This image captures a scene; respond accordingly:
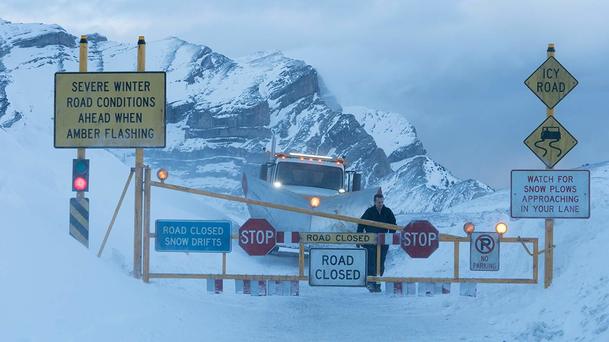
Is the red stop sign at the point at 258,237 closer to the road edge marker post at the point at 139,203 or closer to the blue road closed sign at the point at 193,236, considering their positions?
the blue road closed sign at the point at 193,236

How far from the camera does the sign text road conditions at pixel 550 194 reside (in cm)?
1484

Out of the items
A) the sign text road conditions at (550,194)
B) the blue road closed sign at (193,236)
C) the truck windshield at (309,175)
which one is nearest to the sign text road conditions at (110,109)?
the blue road closed sign at (193,236)

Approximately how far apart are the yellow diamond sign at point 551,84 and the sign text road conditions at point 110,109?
5116mm

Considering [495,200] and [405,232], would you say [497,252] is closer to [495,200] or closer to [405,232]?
[405,232]

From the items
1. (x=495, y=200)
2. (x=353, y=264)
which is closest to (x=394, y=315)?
(x=353, y=264)

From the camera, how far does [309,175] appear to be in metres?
25.4

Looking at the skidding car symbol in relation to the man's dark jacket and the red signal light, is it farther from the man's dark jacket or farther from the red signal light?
the red signal light

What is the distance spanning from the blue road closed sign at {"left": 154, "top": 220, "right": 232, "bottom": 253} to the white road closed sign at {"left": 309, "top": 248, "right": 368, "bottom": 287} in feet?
3.95

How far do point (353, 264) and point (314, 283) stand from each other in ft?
1.86

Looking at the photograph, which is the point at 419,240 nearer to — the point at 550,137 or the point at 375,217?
the point at 550,137

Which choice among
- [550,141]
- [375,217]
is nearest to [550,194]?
[550,141]

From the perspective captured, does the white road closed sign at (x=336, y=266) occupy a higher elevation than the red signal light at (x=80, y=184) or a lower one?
lower

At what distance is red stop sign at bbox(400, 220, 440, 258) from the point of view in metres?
14.7

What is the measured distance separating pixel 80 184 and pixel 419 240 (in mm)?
4718
